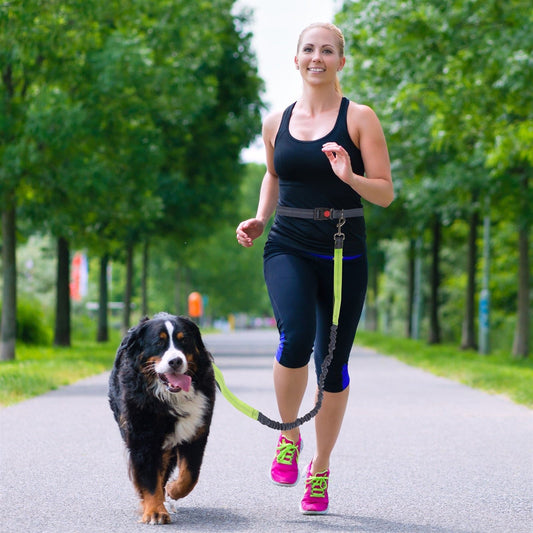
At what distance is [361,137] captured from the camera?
5141mm

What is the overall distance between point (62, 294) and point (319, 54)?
21188 millimetres

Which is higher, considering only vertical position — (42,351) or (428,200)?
(428,200)

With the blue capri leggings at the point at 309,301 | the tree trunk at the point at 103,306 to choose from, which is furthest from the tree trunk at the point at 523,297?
the blue capri leggings at the point at 309,301

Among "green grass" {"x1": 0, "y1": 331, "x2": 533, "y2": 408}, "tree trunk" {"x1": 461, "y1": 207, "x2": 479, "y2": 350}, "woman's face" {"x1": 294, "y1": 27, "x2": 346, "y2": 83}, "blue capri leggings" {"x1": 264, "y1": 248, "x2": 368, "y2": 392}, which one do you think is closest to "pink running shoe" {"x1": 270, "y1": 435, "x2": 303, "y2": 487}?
"blue capri leggings" {"x1": 264, "y1": 248, "x2": 368, "y2": 392}

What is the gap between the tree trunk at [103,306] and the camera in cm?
3106

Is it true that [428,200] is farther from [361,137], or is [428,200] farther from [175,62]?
[361,137]

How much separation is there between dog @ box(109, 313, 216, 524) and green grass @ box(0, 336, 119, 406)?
7.03 metres

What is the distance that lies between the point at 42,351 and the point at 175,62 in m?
7.60

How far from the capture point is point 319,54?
5.18 metres

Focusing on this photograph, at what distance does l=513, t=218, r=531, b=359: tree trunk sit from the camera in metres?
24.7

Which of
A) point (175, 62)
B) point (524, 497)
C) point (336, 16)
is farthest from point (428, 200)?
point (524, 497)

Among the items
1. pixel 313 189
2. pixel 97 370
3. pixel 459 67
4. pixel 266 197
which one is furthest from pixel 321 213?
pixel 459 67

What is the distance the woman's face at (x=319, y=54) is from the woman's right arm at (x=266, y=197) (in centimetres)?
29

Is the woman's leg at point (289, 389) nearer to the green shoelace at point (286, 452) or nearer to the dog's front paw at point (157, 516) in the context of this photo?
the green shoelace at point (286, 452)
